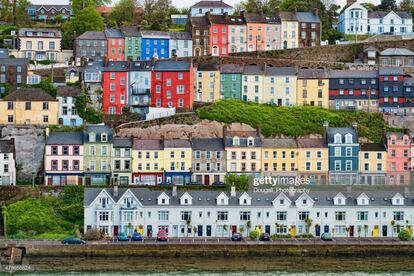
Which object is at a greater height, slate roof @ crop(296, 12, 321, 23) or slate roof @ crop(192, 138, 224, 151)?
slate roof @ crop(296, 12, 321, 23)

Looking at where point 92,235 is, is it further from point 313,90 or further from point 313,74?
point 313,74

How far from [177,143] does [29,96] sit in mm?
10818

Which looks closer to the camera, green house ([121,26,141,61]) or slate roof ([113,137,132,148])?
slate roof ([113,137,132,148])

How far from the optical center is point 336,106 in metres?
87.8

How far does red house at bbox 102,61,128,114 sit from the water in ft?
71.7

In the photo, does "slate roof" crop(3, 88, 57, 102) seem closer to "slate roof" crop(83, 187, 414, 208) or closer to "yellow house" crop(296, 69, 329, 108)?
"slate roof" crop(83, 187, 414, 208)

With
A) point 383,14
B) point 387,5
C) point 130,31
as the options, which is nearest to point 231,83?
point 130,31

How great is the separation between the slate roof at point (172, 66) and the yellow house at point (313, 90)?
8.50 metres

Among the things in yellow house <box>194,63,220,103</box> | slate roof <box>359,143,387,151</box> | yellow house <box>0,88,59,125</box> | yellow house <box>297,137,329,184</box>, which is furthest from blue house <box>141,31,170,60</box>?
slate roof <box>359,143,387,151</box>

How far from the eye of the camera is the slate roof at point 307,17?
9926 cm

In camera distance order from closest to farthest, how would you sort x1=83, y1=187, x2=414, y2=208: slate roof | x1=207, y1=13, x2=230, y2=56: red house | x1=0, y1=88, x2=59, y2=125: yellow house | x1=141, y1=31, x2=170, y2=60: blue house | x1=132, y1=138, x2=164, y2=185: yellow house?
x1=83, y1=187, x2=414, y2=208: slate roof → x1=132, y1=138, x2=164, y2=185: yellow house → x1=0, y1=88, x2=59, y2=125: yellow house → x1=141, y1=31, x2=170, y2=60: blue house → x1=207, y1=13, x2=230, y2=56: red house

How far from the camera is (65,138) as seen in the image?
77.1 meters

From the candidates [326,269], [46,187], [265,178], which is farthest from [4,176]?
[326,269]

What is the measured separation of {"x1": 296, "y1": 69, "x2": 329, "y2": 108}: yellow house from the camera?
8750cm
